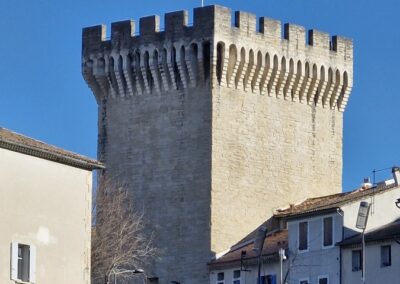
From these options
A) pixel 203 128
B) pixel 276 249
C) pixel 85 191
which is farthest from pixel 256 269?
pixel 85 191

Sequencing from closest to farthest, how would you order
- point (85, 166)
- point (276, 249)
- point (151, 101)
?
point (85, 166), point (276, 249), point (151, 101)

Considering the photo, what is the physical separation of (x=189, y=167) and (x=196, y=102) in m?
2.73

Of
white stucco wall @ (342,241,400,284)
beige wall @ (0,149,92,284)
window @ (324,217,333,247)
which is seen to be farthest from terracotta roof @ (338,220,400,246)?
beige wall @ (0,149,92,284)

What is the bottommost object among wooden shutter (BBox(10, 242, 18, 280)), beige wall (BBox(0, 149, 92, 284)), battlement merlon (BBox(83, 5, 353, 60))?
wooden shutter (BBox(10, 242, 18, 280))

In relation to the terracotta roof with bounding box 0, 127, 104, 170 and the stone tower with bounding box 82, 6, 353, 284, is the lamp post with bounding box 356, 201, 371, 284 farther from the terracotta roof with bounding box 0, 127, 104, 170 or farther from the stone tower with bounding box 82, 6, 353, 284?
the terracotta roof with bounding box 0, 127, 104, 170

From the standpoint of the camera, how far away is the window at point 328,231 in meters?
90.7

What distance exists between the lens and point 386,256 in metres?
87.1

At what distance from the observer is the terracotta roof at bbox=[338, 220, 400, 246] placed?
87.1m

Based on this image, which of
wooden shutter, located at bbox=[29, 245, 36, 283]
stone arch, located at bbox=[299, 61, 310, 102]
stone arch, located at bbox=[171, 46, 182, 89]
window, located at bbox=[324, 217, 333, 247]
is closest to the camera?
wooden shutter, located at bbox=[29, 245, 36, 283]

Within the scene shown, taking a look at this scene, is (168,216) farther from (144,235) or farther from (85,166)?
(85,166)

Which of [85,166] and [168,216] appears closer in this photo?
[85,166]

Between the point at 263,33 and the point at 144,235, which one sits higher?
the point at 263,33

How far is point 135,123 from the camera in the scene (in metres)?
101

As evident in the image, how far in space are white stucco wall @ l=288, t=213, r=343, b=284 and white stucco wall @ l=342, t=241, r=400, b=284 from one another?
0.67 meters
